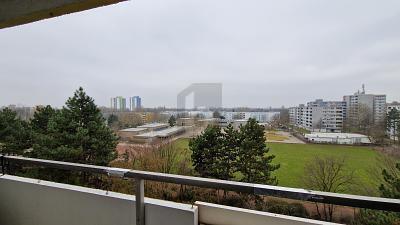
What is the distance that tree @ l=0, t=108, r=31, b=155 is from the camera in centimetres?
1089

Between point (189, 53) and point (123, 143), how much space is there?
7358mm

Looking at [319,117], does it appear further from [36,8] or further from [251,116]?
[36,8]

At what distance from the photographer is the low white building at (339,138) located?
7202 mm

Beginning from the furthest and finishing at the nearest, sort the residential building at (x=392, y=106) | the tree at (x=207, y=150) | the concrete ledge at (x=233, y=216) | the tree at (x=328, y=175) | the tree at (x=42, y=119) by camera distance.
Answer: the tree at (x=42, y=119), the tree at (x=207, y=150), the tree at (x=328, y=175), the residential building at (x=392, y=106), the concrete ledge at (x=233, y=216)

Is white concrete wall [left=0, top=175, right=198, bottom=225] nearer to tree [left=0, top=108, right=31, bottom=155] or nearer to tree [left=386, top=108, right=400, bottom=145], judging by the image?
tree [left=386, top=108, right=400, bottom=145]

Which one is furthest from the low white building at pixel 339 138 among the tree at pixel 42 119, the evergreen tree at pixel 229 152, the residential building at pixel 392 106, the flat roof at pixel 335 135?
the tree at pixel 42 119

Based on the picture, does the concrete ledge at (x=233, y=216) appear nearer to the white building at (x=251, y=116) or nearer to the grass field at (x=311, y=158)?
the white building at (x=251, y=116)

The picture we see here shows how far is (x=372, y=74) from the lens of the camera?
11.6 m

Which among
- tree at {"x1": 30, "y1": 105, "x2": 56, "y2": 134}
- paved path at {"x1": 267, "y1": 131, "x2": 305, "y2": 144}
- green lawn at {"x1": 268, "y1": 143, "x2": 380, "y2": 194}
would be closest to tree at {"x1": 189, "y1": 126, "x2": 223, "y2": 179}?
green lawn at {"x1": 268, "y1": 143, "x2": 380, "y2": 194}

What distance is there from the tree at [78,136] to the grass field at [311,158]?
12.2 ft

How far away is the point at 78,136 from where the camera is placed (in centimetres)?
1038

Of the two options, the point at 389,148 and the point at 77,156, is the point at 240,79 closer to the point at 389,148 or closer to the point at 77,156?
the point at 389,148

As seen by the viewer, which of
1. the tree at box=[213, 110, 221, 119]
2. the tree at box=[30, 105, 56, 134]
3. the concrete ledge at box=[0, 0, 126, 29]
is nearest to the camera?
the concrete ledge at box=[0, 0, 126, 29]

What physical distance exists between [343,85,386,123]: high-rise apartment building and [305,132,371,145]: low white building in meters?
0.74
